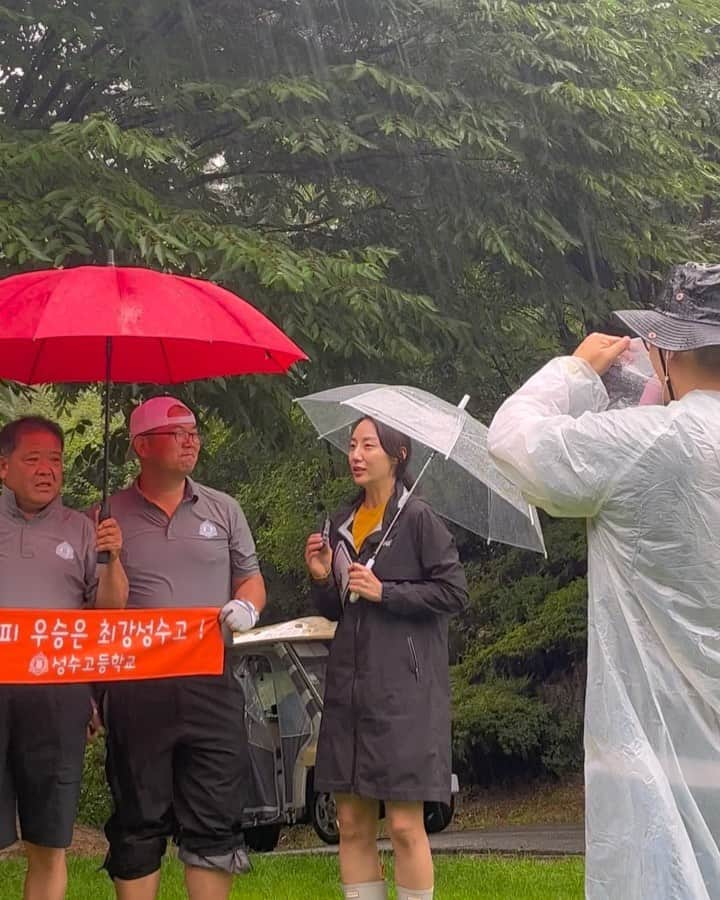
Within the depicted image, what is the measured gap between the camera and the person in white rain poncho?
2.98 m

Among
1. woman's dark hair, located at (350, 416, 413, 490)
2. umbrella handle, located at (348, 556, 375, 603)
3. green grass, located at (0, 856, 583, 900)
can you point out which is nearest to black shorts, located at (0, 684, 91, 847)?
umbrella handle, located at (348, 556, 375, 603)

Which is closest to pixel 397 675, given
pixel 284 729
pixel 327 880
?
pixel 327 880

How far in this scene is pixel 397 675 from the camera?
4711 millimetres

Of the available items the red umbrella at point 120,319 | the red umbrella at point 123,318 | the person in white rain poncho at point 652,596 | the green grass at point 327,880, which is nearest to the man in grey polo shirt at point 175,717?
the red umbrella at point 120,319

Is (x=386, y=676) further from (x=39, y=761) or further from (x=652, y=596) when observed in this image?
(x=652, y=596)

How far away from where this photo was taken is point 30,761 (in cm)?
464

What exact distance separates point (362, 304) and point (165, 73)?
1891mm

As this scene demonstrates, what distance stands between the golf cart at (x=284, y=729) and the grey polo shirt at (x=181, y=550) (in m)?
6.63

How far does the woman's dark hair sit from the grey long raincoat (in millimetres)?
115

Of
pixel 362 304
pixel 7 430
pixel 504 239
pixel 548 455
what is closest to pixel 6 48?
pixel 362 304

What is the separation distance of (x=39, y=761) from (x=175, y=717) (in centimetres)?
49

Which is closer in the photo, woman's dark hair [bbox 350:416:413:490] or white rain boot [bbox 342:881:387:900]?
white rain boot [bbox 342:881:387:900]

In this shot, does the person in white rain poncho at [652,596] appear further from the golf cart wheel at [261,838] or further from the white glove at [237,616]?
the golf cart wheel at [261,838]

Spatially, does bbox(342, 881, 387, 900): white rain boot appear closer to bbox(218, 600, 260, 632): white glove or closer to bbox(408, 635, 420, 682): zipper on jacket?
bbox(408, 635, 420, 682): zipper on jacket
